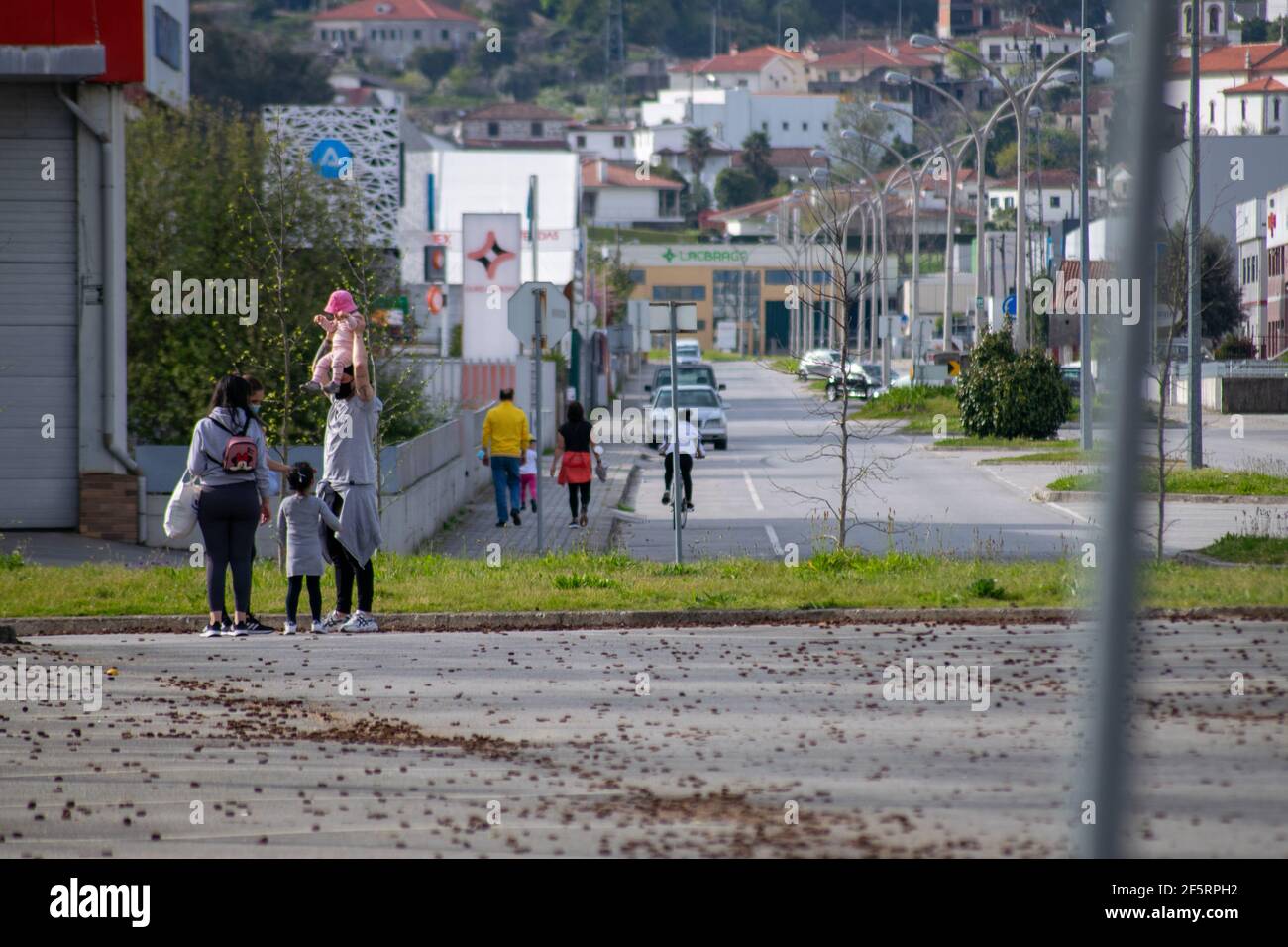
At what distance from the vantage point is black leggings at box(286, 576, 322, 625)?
42.5 feet

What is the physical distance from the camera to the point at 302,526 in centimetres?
1272

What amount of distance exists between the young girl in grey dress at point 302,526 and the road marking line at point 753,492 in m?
14.2

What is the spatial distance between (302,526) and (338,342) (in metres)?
1.32

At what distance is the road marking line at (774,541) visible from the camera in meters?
20.6

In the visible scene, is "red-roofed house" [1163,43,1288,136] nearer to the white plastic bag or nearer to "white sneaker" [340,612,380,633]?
"white sneaker" [340,612,380,633]

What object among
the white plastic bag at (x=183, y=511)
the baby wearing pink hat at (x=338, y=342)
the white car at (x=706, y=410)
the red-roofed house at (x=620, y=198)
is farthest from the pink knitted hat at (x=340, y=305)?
the red-roofed house at (x=620, y=198)

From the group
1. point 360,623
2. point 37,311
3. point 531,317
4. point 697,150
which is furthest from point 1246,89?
point 360,623

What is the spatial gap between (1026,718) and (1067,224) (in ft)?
311

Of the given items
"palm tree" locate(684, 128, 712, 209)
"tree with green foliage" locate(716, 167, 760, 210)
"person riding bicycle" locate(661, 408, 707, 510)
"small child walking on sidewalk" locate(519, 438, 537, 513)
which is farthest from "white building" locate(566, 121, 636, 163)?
"person riding bicycle" locate(661, 408, 707, 510)

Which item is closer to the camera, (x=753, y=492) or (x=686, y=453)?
(x=686, y=453)

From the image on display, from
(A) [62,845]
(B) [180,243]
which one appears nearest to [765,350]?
(B) [180,243]

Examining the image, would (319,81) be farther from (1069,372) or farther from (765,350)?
(1069,372)

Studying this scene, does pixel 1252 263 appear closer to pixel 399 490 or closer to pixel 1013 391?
pixel 1013 391
